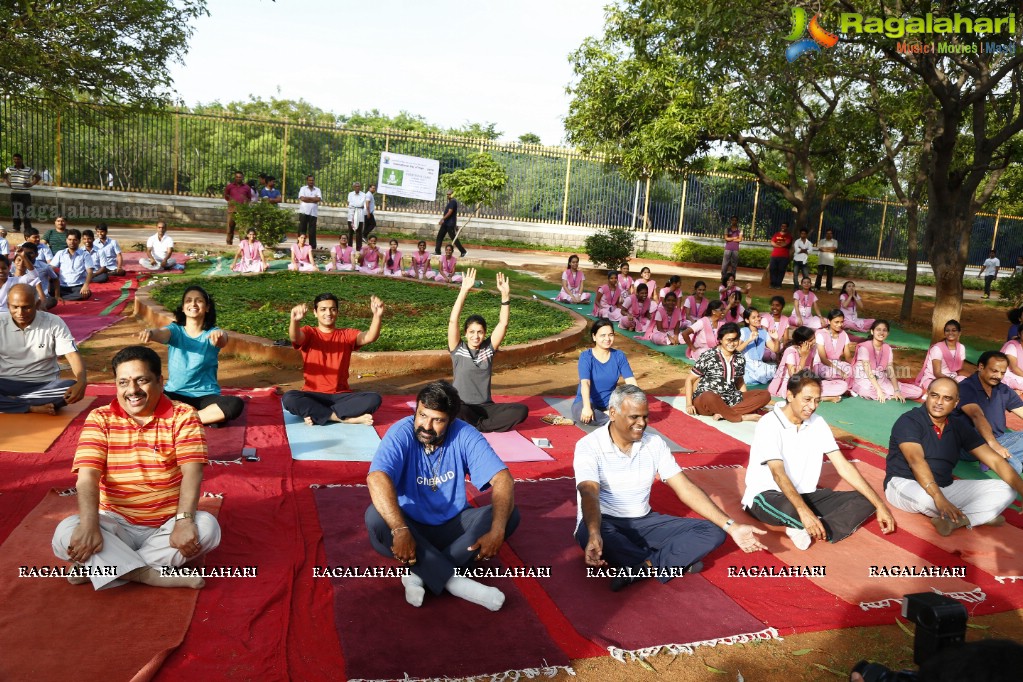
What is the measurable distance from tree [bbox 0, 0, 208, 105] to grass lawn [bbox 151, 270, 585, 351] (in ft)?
14.2

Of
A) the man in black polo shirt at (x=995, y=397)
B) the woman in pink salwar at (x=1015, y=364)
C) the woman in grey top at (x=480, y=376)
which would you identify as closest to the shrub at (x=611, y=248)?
the woman in pink salwar at (x=1015, y=364)

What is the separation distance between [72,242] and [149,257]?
2618 millimetres

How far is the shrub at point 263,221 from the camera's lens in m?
15.8

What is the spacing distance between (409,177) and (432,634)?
19.8 meters

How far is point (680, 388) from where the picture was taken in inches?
382

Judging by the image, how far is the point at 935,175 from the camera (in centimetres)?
1198

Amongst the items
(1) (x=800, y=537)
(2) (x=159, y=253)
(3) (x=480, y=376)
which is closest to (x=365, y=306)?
(2) (x=159, y=253)

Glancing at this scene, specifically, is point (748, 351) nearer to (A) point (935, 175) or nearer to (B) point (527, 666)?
(A) point (935, 175)

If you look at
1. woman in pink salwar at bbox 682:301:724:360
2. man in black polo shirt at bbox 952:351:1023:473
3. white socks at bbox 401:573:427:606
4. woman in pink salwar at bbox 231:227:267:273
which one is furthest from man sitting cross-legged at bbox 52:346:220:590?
woman in pink salwar at bbox 231:227:267:273

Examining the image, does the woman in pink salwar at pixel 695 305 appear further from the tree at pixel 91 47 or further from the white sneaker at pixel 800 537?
the tree at pixel 91 47

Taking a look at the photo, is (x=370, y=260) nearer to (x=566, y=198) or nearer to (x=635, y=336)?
(x=635, y=336)

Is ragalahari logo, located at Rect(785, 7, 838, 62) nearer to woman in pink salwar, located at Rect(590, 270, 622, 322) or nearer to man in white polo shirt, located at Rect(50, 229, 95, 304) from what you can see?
woman in pink salwar, located at Rect(590, 270, 622, 322)

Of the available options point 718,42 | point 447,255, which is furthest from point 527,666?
point 447,255

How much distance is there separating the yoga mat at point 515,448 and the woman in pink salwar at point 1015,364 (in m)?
5.41
